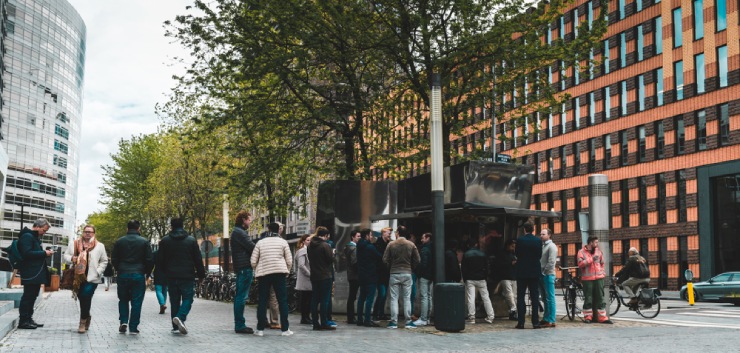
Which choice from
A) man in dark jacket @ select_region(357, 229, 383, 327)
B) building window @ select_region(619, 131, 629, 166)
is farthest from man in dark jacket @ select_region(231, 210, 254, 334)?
building window @ select_region(619, 131, 629, 166)

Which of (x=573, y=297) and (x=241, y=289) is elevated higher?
(x=241, y=289)

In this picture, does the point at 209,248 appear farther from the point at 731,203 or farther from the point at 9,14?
the point at 9,14

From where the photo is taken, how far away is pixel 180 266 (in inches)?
548

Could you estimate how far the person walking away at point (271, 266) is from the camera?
557 inches

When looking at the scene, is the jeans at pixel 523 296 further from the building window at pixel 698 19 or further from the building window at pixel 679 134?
the building window at pixel 698 19

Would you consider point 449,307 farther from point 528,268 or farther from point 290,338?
point 290,338

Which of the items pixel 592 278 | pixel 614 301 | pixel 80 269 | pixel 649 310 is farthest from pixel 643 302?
pixel 80 269

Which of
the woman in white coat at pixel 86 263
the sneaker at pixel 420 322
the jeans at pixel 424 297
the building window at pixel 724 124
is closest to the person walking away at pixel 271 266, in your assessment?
the woman in white coat at pixel 86 263

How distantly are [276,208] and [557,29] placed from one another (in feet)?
121

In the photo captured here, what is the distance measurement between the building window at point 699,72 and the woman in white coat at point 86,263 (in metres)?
39.0

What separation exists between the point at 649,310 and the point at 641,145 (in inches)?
1293

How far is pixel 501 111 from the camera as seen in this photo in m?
25.6

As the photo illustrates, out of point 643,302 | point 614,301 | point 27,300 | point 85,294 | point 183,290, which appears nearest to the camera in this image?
point 183,290

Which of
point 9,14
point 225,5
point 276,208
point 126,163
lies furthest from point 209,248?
point 9,14
